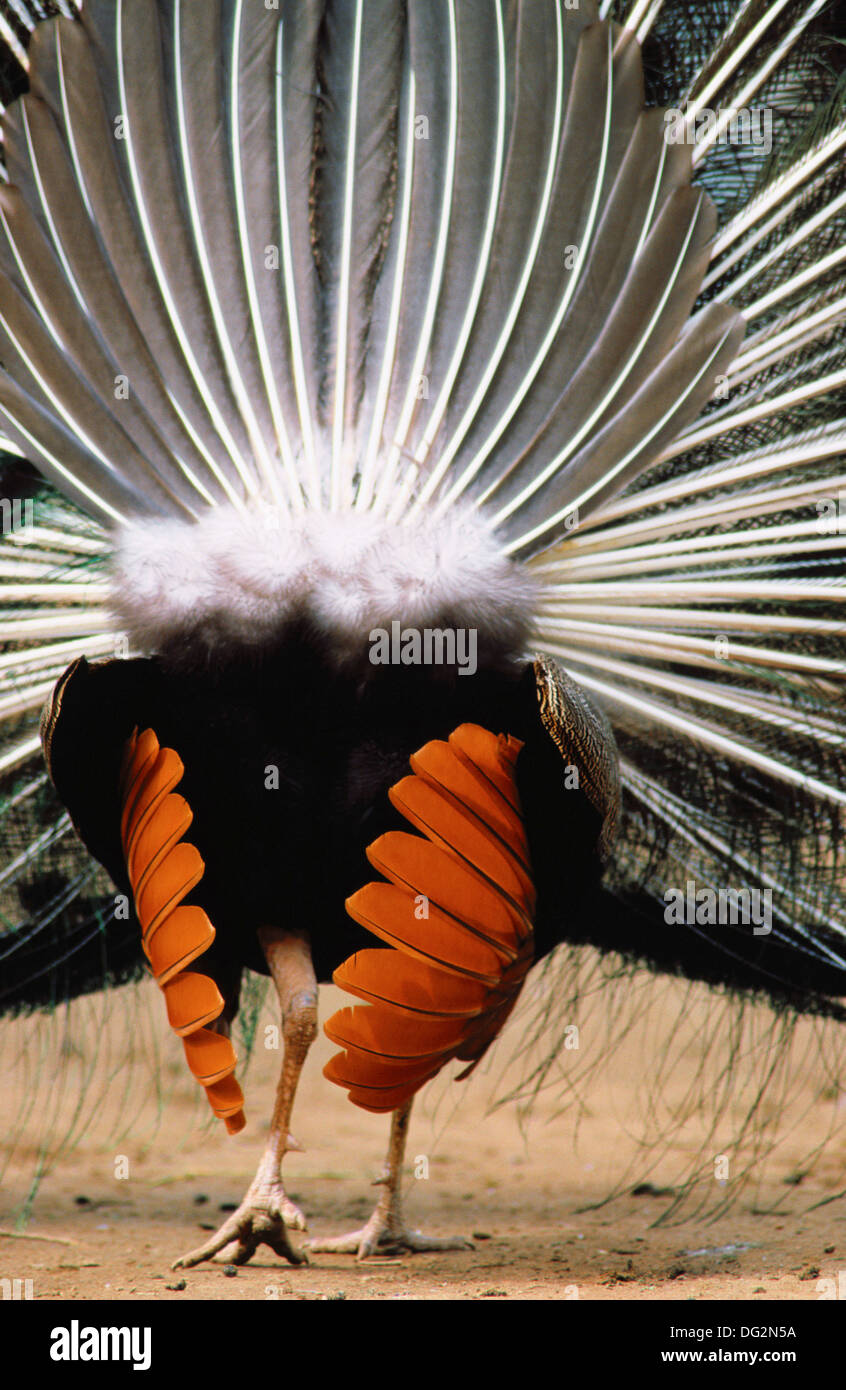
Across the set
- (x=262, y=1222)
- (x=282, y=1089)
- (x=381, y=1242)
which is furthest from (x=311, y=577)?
(x=381, y=1242)

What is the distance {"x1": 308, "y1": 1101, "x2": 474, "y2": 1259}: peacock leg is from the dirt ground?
0.20ft

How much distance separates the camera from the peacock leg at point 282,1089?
7.16 feet

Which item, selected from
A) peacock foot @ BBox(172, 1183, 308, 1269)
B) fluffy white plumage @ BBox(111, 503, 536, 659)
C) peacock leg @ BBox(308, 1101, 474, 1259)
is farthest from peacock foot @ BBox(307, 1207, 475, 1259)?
fluffy white plumage @ BBox(111, 503, 536, 659)

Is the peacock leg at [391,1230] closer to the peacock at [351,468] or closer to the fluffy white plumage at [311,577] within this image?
the peacock at [351,468]

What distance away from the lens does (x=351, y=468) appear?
81.2 inches

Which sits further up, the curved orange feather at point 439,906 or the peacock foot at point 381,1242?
the curved orange feather at point 439,906

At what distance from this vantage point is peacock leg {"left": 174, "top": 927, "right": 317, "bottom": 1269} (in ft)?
7.16

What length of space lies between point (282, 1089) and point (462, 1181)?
2044 mm

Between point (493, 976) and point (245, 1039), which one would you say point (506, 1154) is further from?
point (493, 976)

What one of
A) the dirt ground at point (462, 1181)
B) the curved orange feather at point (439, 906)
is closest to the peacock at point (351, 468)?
the curved orange feather at point (439, 906)

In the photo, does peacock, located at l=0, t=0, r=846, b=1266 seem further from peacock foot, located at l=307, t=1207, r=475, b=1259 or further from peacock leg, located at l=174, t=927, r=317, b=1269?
peacock foot, located at l=307, t=1207, r=475, b=1259

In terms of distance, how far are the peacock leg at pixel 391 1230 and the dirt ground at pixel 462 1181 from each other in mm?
62

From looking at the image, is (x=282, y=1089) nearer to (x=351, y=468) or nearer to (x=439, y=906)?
(x=439, y=906)

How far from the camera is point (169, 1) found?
Answer: 6.88ft
